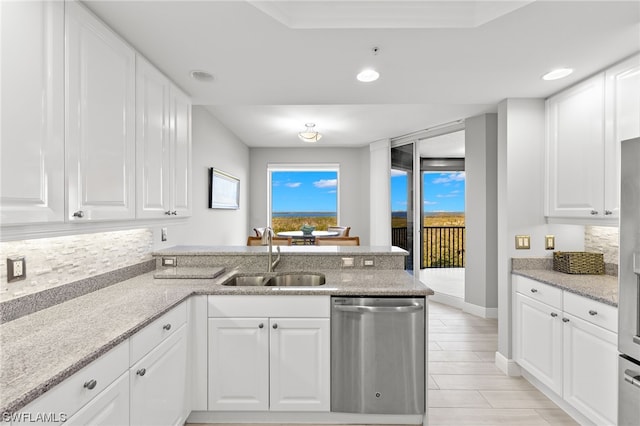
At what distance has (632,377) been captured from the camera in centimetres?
154

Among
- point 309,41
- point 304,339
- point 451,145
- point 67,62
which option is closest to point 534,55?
point 309,41

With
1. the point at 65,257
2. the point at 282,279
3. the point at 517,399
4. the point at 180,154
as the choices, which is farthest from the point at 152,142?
the point at 517,399

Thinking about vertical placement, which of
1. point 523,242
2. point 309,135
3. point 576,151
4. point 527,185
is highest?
point 309,135

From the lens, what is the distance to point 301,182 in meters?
7.09

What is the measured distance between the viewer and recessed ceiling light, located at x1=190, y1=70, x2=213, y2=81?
2283mm

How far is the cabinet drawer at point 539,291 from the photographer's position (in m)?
2.24

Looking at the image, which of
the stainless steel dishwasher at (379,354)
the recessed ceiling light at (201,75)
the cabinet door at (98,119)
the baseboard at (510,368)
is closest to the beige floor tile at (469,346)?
the baseboard at (510,368)

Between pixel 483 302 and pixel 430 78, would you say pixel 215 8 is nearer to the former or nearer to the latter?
pixel 430 78

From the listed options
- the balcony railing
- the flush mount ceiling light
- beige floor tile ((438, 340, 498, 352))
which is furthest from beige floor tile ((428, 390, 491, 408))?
the balcony railing

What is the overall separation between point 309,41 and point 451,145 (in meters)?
4.66

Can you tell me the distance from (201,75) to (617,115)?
2.93m

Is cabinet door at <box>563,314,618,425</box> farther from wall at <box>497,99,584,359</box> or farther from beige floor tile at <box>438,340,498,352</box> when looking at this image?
beige floor tile at <box>438,340,498,352</box>

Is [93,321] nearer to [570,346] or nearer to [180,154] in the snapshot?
[180,154]

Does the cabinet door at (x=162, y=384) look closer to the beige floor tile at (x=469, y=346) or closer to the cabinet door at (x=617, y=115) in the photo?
the beige floor tile at (x=469, y=346)
